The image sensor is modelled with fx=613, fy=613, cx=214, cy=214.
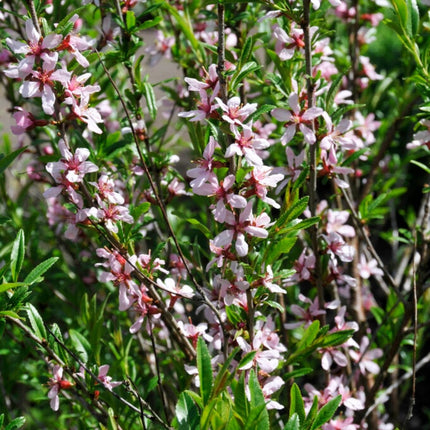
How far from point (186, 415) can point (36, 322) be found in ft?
1.45

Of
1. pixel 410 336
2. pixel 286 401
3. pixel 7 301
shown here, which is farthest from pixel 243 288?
pixel 410 336

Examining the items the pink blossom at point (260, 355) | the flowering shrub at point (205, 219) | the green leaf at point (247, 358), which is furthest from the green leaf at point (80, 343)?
the green leaf at point (247, 358)

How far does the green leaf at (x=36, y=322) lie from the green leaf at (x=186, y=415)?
0.40 m

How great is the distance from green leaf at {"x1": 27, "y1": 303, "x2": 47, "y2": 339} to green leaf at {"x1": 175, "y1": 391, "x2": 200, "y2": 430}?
0.40 metres

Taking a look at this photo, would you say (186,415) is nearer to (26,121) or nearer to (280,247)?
(280,247)

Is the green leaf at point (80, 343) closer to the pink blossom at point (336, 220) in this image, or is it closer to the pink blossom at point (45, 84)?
the pink blossom at point (45, 84)

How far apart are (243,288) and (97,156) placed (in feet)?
1.90

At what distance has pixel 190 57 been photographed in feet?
6.84

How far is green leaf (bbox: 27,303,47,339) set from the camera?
1306 mm

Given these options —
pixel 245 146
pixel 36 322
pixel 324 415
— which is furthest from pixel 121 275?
pixel 324 415

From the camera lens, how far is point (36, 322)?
4.41ft

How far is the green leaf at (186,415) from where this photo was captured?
1068 mm

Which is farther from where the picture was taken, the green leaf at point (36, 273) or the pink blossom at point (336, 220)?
the pink blossom at point (336, 220)

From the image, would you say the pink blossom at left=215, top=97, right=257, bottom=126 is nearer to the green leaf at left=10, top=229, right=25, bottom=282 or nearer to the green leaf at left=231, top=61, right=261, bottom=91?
the green leaf at left=231, top=61, right=261, bottom=91
